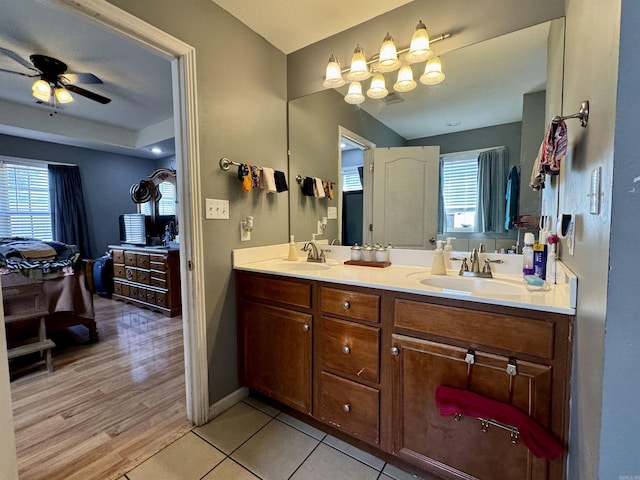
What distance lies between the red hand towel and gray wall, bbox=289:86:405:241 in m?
1.29

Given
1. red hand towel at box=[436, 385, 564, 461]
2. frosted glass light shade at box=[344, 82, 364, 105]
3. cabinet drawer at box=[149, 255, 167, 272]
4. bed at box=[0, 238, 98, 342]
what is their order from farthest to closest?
cabinet drawer at box=[149, 255, 167, 272]
bed at box=[0, 238, 98, 342]
frosted glass light shade at box=[344, 82, 364, 105]
red hand towel at box=[436, 385, 564, 461]

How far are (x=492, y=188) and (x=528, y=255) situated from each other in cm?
41

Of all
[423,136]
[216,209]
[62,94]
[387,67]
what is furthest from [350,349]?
[62,94]

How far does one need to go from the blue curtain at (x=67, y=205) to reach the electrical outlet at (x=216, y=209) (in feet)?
13.1

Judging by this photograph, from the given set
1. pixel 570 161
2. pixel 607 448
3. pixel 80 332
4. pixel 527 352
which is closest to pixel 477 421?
pixel 527 352

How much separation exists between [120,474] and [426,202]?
2096 mm

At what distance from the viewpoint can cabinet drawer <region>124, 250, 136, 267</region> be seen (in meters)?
3.82

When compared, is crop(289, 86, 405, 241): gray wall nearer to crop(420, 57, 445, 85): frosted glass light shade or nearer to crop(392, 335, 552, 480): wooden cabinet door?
crop(420, 57, 445, 85): frosted glass light shade

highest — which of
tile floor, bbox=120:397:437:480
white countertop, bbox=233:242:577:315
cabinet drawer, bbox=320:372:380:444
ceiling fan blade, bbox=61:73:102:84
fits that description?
ceiling fan blade, bbox=61:73:102:84

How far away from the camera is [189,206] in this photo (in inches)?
60.7

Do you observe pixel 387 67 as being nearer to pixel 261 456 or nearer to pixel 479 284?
pixel 479 284

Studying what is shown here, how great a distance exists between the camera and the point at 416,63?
166 centimetres

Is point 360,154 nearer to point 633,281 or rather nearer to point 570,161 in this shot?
point 570,161

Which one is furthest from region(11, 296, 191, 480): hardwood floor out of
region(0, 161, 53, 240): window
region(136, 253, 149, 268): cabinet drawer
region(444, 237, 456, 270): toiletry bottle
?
region(0, 161, 53, 240): window
